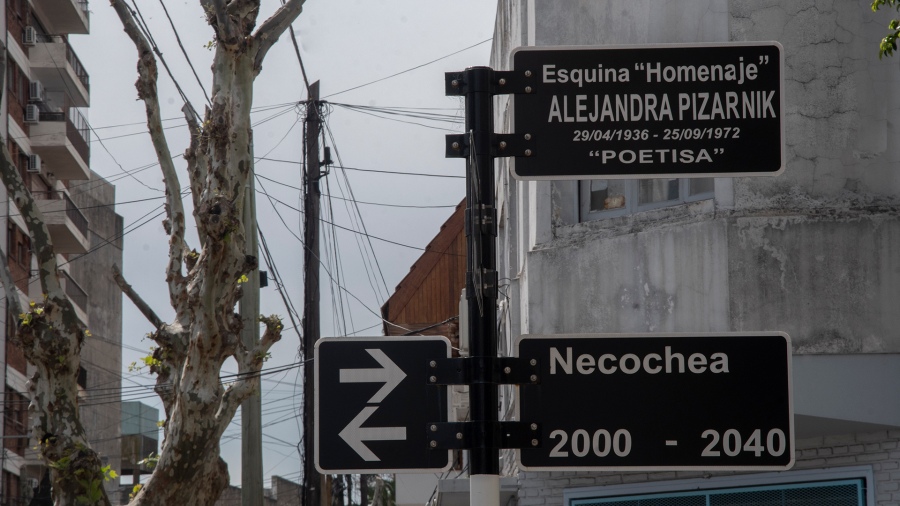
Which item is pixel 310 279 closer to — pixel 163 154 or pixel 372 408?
pixel 163 154

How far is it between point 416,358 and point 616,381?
781 mm

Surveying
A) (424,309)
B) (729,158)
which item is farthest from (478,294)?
(424,309)

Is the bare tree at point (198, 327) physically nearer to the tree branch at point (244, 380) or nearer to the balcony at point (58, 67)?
the tree branch at point (244, 380)

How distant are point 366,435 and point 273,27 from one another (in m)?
7.89

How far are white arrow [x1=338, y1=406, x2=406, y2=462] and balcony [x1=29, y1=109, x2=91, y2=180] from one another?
39.4m

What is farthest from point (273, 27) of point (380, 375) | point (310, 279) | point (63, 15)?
point (63, 15)

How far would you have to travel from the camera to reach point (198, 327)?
11797 mm

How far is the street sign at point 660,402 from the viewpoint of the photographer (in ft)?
14.7

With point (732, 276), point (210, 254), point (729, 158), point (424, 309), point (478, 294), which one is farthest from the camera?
point (424, 309)

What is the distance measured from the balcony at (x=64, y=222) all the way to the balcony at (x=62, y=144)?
1043mm

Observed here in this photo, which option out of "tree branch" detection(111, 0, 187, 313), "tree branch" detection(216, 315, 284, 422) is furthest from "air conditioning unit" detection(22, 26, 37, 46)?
"tree branch" detection(216, 315, 284, 422)

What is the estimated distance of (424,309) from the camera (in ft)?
81.5

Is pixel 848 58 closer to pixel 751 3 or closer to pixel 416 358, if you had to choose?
pixel 751 3

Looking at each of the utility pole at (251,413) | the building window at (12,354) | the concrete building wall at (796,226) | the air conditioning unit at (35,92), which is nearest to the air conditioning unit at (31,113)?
the air conditioning unit at (35,92)
